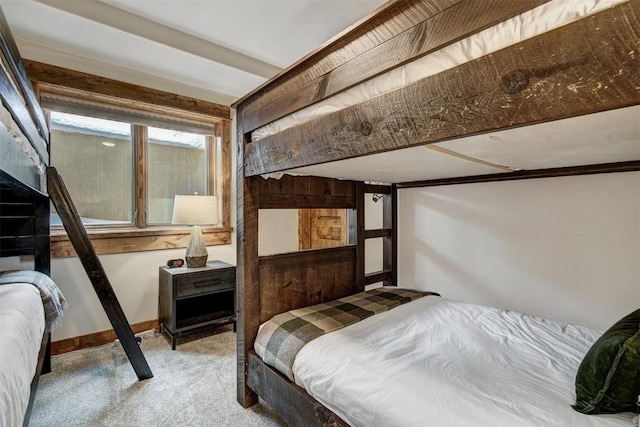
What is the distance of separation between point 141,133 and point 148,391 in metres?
2.18

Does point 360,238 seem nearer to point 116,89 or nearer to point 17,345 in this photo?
point 17,345

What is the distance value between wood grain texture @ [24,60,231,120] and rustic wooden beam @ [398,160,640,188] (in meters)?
2.22

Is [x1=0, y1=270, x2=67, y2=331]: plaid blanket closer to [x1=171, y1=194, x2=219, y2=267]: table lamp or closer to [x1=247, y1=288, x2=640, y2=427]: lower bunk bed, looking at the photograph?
[x1=171, y1=194, x2=219, y2=267]: table lamp

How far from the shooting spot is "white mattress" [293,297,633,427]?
0.86 meters

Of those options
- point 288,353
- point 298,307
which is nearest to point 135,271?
point 298,307

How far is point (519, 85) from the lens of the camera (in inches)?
22.9

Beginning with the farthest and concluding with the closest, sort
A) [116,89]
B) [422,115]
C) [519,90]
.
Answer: [116,89] < [422,115] < [519,90]

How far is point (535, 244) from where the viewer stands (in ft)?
6.12

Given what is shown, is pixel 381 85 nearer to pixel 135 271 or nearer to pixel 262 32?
pixel 262 32

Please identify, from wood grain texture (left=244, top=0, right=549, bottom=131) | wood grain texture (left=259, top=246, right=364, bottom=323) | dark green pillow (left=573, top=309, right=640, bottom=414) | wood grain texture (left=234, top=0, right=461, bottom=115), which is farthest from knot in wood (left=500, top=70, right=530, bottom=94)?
wood grain texture (left=259, top=246, right=364, bottom=323)

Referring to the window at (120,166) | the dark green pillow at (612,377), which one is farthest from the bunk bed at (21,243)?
the dark green pillow at (612,377)

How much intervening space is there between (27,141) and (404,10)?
5.68 ft

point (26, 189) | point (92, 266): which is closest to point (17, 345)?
point (26, 189)

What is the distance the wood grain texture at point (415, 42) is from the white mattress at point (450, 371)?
1001 mm
